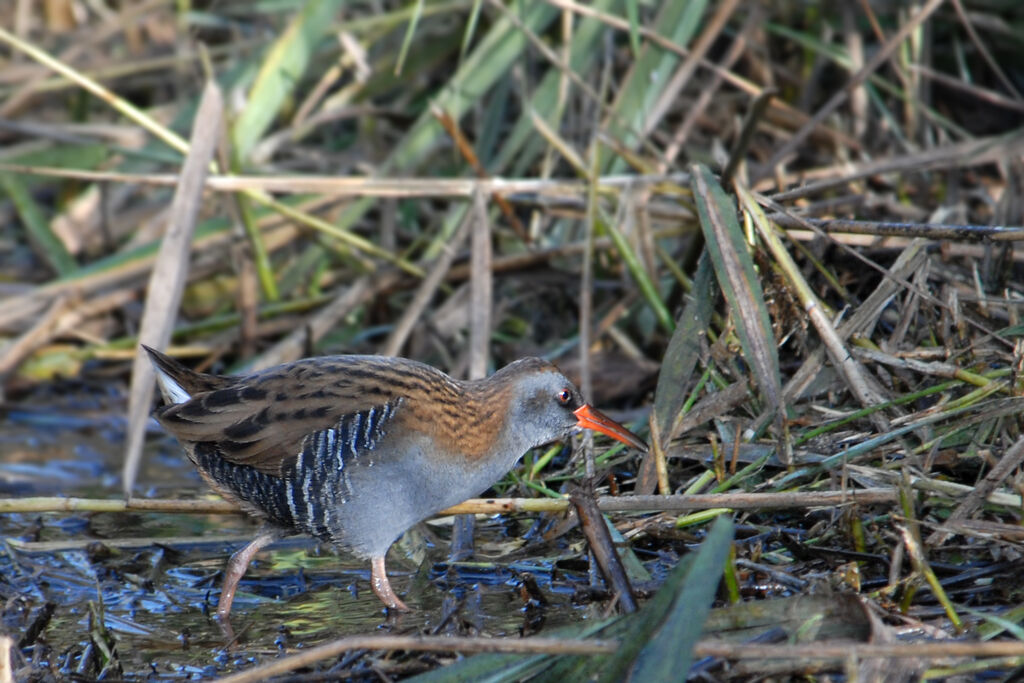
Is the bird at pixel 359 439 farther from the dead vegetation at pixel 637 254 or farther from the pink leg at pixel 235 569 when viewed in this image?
the dead vegetation at pixel 637 254

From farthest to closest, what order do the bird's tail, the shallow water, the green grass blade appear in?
the green grass blade
the bird's tail
the shallow water

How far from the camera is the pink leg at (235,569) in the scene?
9.98 ft

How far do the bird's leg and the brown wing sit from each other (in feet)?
1.12

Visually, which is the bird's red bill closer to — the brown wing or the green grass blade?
the brown wing

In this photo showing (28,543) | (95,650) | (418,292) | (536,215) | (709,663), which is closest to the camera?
(709,663)

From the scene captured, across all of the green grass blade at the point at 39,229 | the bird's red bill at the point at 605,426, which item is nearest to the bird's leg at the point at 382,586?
the bird's red bill at the point at 605,426

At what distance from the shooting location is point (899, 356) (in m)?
3.09

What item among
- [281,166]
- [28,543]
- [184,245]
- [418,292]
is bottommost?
[28,543]

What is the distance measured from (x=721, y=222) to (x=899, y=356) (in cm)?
57

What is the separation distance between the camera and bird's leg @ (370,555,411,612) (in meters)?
3.00

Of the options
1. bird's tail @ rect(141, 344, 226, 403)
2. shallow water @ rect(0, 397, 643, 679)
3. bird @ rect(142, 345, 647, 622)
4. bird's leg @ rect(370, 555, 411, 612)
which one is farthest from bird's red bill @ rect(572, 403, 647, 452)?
bird's tail @ rect(141, 344, 226, 403)


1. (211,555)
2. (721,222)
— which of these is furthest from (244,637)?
(721,222)

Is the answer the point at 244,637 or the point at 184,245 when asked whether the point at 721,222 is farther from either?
the point at 184,245

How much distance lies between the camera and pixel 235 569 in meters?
3.11
